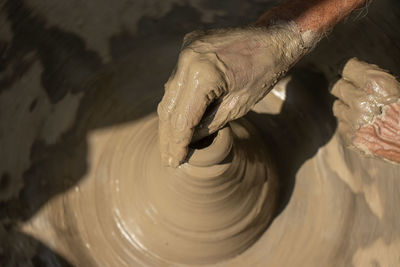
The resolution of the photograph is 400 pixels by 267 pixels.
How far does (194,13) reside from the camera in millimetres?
1990

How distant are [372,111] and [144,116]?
0.94 metres

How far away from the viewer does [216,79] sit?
893 mm

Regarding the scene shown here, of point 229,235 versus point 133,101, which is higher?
point 133,101

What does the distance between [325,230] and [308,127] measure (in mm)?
447

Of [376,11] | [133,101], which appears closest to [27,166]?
[133,101]

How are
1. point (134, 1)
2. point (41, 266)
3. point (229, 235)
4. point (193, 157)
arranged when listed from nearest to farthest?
point (193, 157)
point (229, 235)
point (41, 266)
point (134, 1)

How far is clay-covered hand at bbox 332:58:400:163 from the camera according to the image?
127 cm

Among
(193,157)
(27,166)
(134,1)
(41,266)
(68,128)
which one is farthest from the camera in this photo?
(134,1)

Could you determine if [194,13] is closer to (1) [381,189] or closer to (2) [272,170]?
(2) [272,170]

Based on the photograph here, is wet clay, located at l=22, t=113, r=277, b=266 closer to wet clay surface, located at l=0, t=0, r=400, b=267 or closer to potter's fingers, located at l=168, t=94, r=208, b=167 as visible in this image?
wet clay surface, located at l=0, t=0, r=400, b=267

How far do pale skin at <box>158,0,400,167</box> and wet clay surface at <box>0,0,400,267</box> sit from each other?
0.66 meters

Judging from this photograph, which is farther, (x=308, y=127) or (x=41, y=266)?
(x=308, y=127)

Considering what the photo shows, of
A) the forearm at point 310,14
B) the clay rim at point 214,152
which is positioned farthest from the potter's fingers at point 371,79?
the clay rim at point 214,152

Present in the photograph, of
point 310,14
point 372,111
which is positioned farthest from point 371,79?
point 310,14
